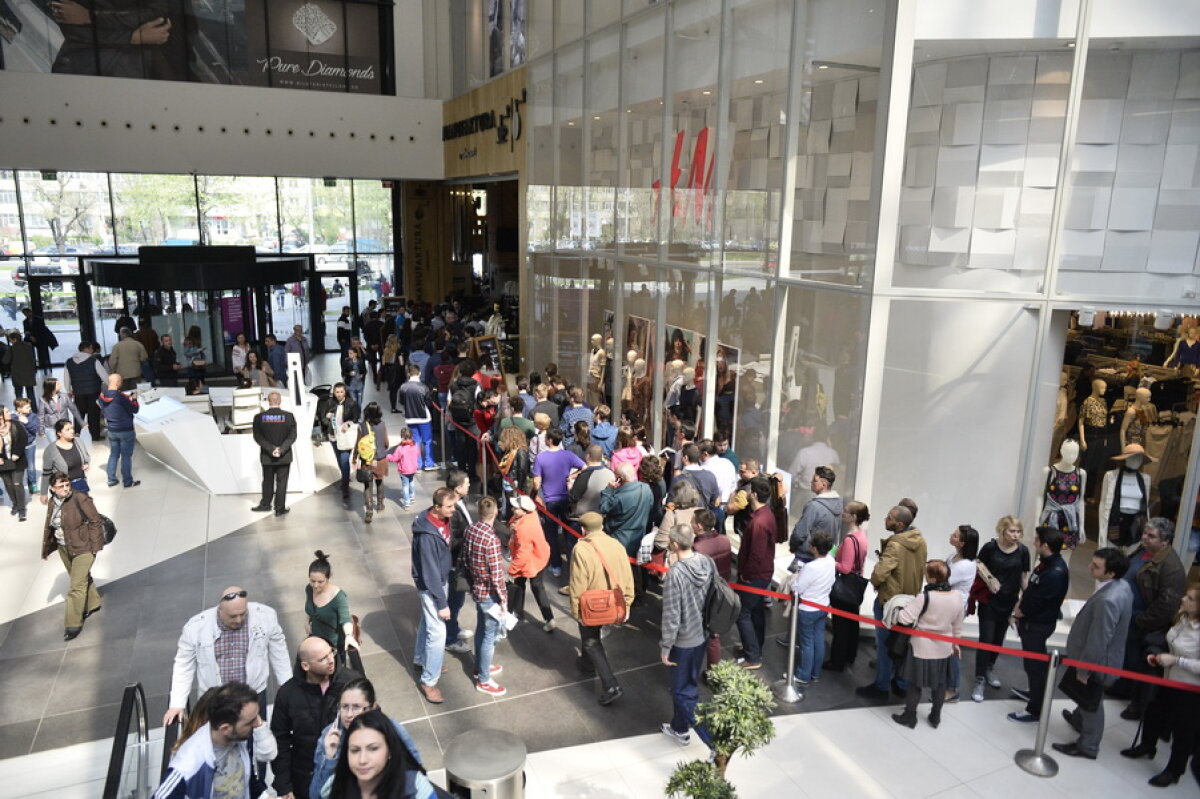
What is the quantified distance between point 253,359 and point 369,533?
229 inches

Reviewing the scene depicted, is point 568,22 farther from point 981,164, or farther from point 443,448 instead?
point 981,164

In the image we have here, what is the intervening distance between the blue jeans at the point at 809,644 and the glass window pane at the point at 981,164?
3083mm

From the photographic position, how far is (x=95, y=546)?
24.1ft

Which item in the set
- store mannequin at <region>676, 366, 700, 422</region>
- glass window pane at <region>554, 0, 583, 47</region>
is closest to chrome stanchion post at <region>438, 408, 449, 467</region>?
store mannequin at <region>676, 366, 700, 422</region>

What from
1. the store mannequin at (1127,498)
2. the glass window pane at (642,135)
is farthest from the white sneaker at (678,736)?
the glass window pane at (642,135)

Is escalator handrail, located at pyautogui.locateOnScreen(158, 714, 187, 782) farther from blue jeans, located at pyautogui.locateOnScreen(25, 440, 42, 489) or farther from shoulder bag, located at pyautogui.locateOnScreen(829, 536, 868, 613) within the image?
blue jeans, located at pyautogui.locateOnScreen(25, 440, 42, 489)

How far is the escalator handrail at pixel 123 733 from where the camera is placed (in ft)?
12.8

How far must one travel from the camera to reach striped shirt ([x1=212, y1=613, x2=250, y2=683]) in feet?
16.0

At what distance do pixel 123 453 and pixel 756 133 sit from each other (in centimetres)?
910

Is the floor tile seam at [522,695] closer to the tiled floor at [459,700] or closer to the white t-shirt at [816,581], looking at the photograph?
the tiled floor at [459,700]

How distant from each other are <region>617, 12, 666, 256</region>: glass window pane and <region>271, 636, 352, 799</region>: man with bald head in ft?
27.6

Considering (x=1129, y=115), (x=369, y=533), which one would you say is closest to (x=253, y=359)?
(x=369, y=533)

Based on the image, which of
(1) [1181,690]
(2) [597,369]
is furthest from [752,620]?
(2) [597,369]

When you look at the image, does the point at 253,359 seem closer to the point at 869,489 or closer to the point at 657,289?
the point at 657,289
